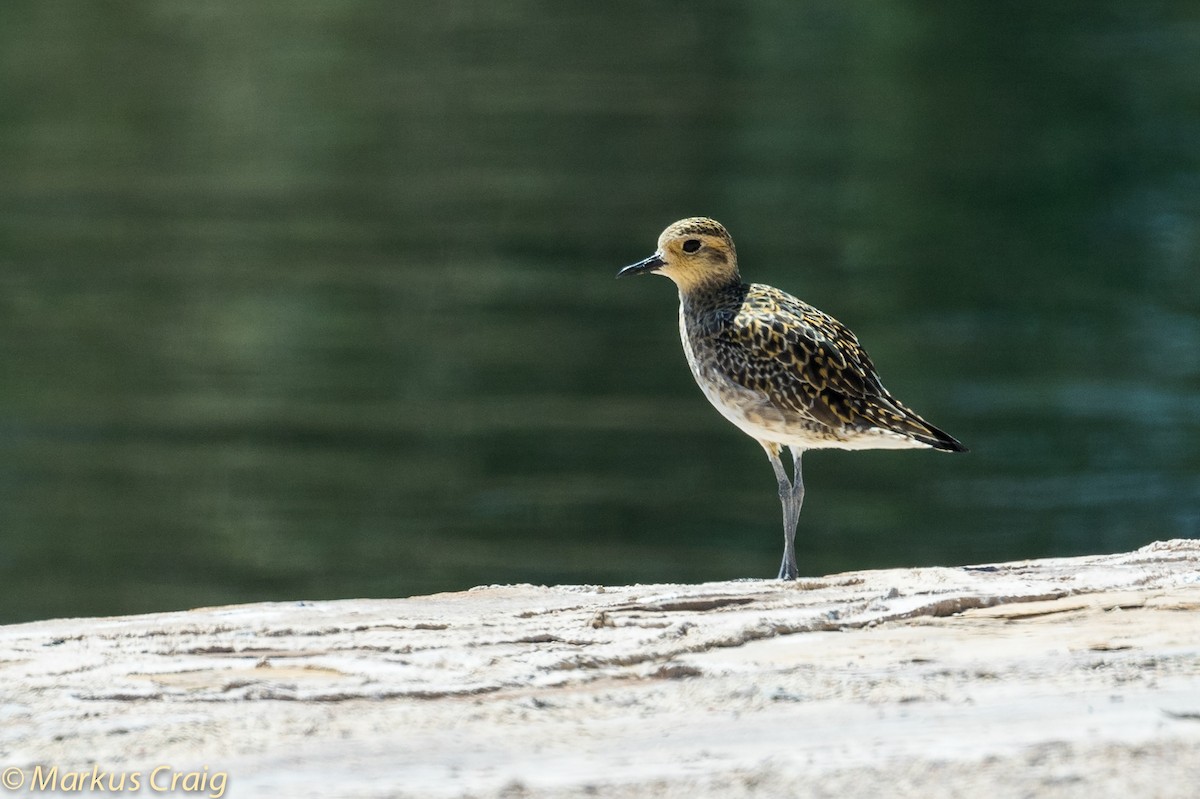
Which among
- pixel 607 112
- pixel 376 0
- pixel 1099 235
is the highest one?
pixel 376 0

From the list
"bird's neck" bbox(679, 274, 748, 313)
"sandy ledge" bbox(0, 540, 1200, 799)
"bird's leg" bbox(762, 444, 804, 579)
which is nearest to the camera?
"sandy ledge" bbox(0, 540, 1200, 799)

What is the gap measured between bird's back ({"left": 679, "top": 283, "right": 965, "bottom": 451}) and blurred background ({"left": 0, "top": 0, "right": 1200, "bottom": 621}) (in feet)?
18.1

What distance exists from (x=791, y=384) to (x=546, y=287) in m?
14.3

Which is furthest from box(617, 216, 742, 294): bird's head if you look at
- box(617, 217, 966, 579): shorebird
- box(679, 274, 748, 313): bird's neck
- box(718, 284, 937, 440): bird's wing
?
box(718, 284, 937, 440): bird's wing

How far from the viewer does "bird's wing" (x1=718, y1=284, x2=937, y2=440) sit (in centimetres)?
804

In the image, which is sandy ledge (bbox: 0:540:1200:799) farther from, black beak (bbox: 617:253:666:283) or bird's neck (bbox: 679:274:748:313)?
black beak (bbox: 617:253:666:283)

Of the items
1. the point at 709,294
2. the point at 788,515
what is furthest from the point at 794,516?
the point at 709,294

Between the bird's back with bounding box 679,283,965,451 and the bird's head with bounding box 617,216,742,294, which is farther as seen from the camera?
the bird's head with bounding box 617,216,742,294

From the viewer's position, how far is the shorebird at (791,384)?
8039 mm

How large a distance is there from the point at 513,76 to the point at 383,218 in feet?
36.0

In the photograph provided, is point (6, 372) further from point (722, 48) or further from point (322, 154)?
point (722, 48)

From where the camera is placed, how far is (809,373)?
8062 millimetres

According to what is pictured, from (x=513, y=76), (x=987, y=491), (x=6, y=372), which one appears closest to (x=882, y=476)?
(x=987, y=491)

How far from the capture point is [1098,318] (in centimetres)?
2092
